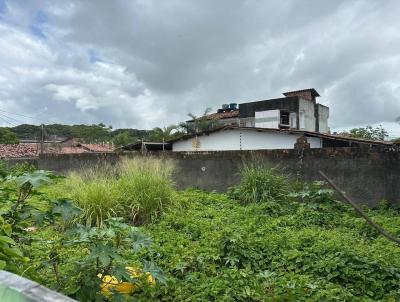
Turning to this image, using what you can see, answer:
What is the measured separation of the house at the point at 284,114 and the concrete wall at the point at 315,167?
45.1ft

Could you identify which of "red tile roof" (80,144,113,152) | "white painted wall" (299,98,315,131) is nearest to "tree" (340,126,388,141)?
"white painted wall" (299,98,315,131)

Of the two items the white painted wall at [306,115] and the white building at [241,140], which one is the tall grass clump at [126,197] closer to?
the white building at [241,140]

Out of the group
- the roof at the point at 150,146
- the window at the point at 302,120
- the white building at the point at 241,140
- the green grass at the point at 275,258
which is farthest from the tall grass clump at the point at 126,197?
the window at the point at 302,120

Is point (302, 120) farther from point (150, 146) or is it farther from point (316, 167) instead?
point (316, 167)

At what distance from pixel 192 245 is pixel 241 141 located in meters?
14.4

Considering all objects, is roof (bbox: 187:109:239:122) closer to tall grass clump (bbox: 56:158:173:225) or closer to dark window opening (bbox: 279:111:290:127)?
dark window opening (bbox: 279:111:290:127)

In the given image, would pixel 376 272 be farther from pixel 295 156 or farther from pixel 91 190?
pixel 295 156

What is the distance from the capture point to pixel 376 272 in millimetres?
3246

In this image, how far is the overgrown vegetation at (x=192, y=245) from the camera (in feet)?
7.15

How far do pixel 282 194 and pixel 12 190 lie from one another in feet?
17.4

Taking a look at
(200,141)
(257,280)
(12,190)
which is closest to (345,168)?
(257,280)

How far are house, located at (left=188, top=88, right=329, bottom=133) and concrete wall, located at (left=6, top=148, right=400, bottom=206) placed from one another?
541 inches

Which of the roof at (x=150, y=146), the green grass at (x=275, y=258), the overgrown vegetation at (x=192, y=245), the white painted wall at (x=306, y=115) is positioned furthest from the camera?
the white painted wall at (x=306, y=115)

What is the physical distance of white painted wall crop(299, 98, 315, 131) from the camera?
2488 cm
